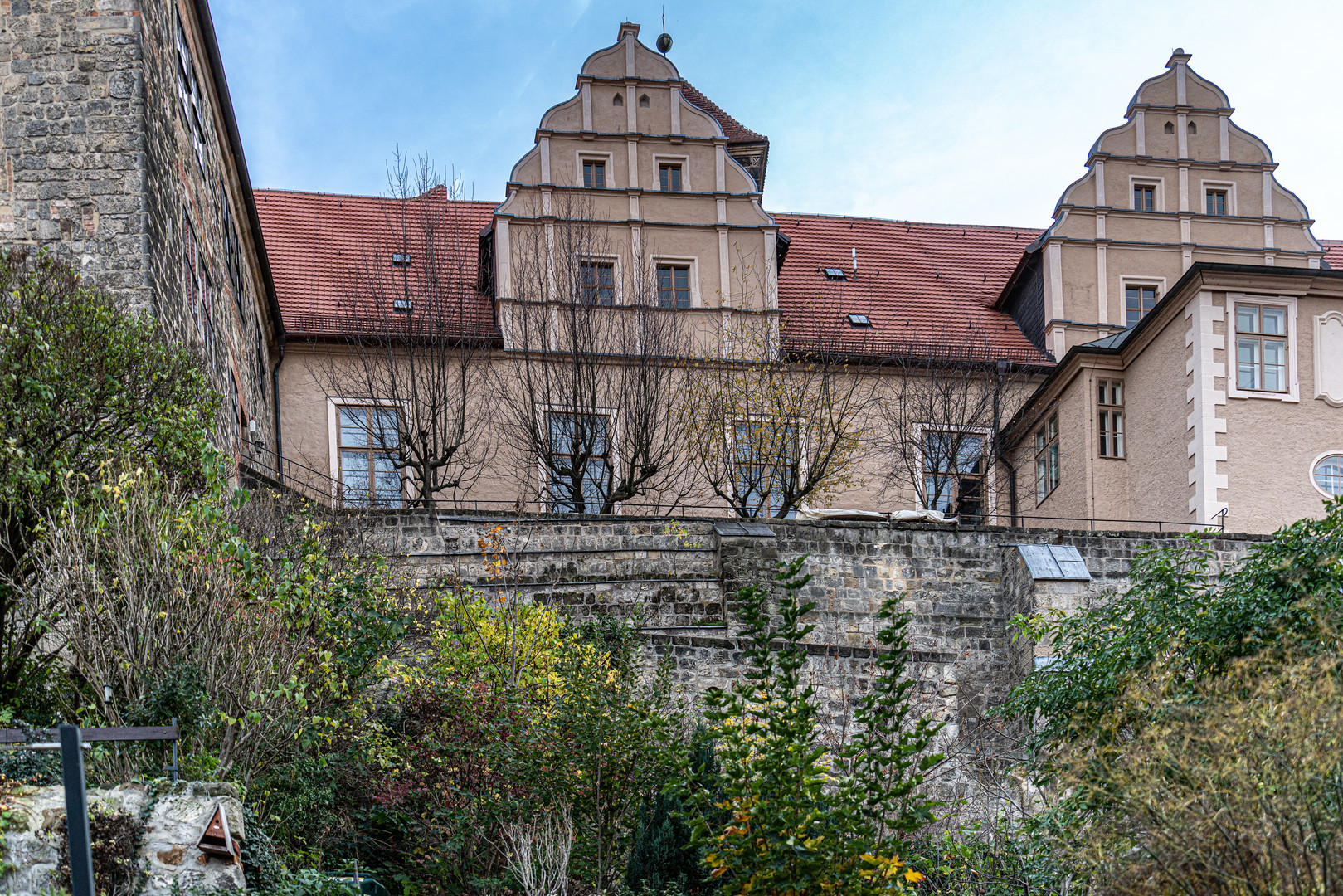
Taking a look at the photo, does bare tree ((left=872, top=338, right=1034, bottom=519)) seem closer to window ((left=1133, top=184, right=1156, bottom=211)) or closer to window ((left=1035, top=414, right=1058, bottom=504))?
window ((left=1035, top=414, right=1058, bottom=504))

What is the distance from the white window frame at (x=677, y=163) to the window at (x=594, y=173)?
3.07ft

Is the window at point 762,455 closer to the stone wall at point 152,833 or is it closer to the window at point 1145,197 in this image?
the window at point 1145,197

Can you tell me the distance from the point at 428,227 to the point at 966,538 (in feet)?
35.1

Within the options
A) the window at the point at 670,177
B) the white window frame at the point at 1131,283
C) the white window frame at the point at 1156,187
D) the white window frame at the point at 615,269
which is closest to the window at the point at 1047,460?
the white window frame at the point at 1131,283

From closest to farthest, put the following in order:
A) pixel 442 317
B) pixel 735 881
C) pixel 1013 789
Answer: pixel 735 881 < pixel 1013 789 < pixel 442 317

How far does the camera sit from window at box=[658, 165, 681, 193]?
27.3 meters

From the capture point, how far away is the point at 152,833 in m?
9.50

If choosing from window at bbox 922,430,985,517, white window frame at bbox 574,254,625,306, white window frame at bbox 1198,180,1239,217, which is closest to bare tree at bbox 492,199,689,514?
white window frame at bbox 574,254,625,306

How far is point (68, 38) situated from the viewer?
15.2 metres

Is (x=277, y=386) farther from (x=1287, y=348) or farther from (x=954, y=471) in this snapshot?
(x=1287, y=348)

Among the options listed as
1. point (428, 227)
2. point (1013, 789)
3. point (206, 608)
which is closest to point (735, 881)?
point (206, 608)

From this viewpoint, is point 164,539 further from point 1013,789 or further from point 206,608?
point 1013,789

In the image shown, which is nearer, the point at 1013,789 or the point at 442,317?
the point at 1013,789

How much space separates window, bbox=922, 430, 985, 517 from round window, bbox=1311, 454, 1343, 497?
18.7 feet
